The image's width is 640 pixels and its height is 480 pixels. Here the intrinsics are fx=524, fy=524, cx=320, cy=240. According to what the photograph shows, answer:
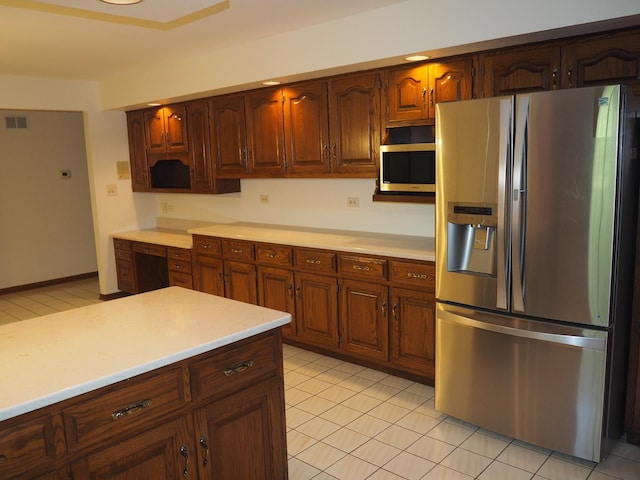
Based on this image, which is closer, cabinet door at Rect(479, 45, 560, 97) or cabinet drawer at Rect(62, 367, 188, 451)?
cabinet drawer at Rect(62, 367, 188, 451)

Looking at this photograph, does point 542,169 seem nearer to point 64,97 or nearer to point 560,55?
point 560,55

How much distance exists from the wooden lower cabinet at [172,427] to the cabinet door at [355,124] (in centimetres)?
195

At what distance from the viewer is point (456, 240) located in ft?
9.33

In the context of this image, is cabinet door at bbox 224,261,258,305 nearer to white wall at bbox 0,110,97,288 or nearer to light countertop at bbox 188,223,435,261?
light countertop at bbox 188,223,435,261

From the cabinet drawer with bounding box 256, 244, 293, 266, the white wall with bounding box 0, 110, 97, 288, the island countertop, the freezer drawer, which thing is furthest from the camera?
the white wall with bounding box 0, 110, 97, 288

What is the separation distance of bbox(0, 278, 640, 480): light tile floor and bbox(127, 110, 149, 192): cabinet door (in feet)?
10.4

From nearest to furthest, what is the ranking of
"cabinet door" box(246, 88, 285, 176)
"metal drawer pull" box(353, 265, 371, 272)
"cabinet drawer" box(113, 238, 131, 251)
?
1. "metal drawer pull" box(353, 265, 371, 272)
2. "cabinet door" box(246, 88, 285, 176)
3. "cabinet drawer" box(113, 238, 131, 251)

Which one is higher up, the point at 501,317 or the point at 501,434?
the point at 501,317

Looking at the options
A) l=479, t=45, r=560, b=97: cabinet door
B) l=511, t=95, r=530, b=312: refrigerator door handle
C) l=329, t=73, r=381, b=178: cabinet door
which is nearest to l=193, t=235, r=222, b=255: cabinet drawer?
l=329, t=73, r=381, b=178: cabinet door

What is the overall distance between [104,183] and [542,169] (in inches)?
192

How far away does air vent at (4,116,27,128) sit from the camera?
636 cm

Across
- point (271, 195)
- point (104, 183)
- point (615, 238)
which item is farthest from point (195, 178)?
point (615, 238)

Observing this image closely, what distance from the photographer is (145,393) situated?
5.72 ft

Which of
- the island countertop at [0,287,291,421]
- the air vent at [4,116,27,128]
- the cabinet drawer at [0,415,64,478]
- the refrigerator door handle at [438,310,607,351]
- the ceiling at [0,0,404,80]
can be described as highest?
the ceiling at [0,0,404,80]
